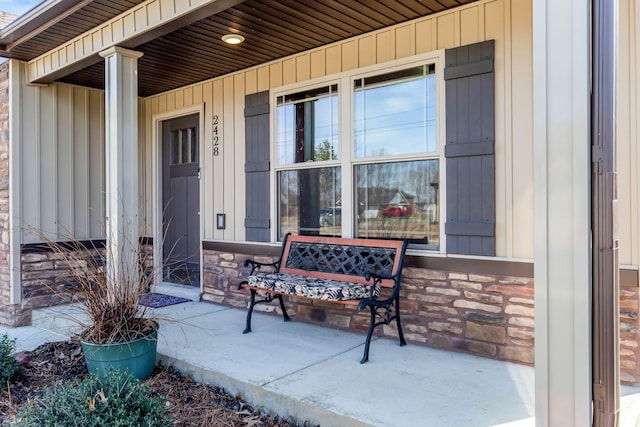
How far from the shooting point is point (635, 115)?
8.82ft

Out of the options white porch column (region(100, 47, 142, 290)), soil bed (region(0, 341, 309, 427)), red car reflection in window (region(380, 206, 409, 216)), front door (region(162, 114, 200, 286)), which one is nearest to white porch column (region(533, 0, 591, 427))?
soil bed (region(0, 341, 309, 427))

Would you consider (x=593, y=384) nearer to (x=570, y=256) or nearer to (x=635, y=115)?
(x=570, y=256)

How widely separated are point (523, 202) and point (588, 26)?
162 centimetres

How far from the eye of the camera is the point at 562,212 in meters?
1.68

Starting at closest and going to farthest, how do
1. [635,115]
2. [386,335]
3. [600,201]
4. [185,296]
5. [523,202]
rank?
[600,201] → [635,115] → [523,202] → [386,335] → [185,296]

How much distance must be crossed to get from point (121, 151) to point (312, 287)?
6.41 feet

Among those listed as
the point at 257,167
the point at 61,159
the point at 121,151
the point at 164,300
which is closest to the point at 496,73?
the point at 257,167

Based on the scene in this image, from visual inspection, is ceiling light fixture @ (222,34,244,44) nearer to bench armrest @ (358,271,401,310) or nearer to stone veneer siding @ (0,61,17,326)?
bench armrest @ (358,271,401,310)

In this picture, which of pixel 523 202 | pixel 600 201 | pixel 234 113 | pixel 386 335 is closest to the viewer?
pixel 600 201

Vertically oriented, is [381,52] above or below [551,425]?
above

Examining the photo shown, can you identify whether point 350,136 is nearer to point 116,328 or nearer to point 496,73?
point 496,73

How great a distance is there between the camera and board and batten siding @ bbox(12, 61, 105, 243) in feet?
15.8

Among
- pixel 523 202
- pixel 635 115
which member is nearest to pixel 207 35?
pixel 523 202

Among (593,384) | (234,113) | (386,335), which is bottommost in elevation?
(386,335)
